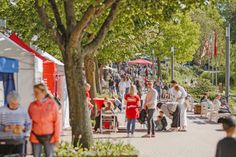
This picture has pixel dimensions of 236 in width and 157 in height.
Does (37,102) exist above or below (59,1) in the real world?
below

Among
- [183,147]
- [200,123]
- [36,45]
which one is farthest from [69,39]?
[200,123]

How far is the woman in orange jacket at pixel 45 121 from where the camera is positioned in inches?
426

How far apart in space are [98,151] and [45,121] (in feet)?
9.93

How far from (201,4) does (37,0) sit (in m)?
3.89

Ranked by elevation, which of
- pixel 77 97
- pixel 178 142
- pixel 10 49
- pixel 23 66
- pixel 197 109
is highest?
pixel 10 49

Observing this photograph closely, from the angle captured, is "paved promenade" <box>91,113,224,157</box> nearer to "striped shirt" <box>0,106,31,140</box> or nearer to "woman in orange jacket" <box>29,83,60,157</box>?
"striped shirt" <box>0,106,31,140</box>

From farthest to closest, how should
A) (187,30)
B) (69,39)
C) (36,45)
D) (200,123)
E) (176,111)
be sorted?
(187,30)
(200,123)
(36,45)
(176,111)
(69,39)

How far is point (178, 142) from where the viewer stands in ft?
61.5

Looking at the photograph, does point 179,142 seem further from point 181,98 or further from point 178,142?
point 181,98

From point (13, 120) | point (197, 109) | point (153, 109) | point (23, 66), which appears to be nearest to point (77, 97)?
point (23, 66)

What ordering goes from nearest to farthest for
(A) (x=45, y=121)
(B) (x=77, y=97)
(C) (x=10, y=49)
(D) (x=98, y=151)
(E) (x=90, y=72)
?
(A) (x=45, y=121)
(D) (x=98, y=151)
(B) (x=77, y=97)
(C) (x=10, y=49)
(E) (x=90, y=72)

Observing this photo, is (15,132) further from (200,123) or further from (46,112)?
(200,123)

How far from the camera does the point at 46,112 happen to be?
35.5 feet

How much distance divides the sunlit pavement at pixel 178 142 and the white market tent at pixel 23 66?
3.08m
